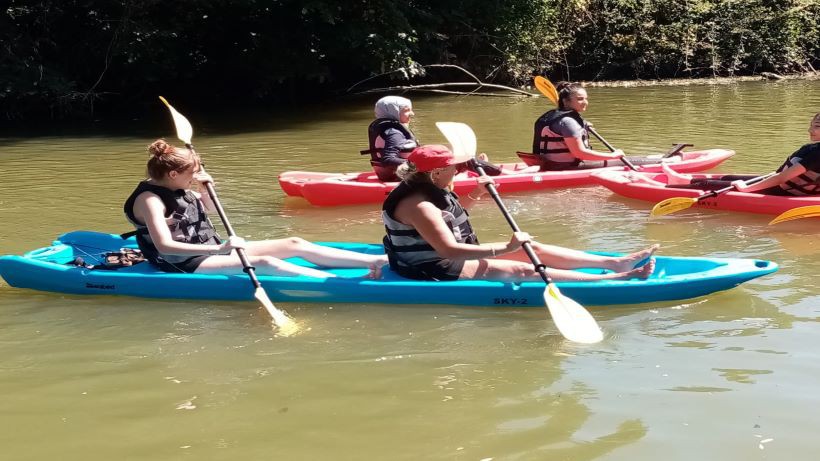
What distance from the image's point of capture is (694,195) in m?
7.62

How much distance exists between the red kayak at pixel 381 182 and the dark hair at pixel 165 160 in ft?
9.86

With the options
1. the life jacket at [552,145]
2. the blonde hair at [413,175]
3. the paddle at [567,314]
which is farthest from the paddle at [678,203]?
the blonde hair at [413,175]

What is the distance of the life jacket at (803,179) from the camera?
22.6 feet

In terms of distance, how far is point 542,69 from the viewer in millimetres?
19703

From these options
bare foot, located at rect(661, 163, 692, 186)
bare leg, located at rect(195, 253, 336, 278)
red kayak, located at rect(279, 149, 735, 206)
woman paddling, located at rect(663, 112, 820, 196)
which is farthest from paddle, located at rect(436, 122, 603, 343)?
bare foot, located at rect(661, 163, 692, 186)

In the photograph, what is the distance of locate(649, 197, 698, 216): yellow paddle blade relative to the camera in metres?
7.24

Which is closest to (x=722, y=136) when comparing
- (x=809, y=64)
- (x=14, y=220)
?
(x=14, y=220)

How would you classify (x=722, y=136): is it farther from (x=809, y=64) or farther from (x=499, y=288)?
(x=809, y=64)

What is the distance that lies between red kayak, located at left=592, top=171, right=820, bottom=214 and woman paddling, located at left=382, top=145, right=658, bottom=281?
2407 millimetres

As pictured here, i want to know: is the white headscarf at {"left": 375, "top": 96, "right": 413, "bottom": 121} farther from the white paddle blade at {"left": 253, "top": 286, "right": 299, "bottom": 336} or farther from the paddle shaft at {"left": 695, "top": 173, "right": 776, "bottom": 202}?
the white paddle blade at {"left": 253, "top": 286, "right": 299, "bottom": 336}

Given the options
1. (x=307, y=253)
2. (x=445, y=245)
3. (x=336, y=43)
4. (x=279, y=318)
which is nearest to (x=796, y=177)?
(x=445, y=245)

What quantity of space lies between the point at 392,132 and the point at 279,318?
10.8ft

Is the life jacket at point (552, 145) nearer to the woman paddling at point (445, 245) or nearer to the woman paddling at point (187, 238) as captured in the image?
the woman paddling at point (445, 245)

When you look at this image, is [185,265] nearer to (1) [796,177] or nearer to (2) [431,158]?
(2) [431,158]
